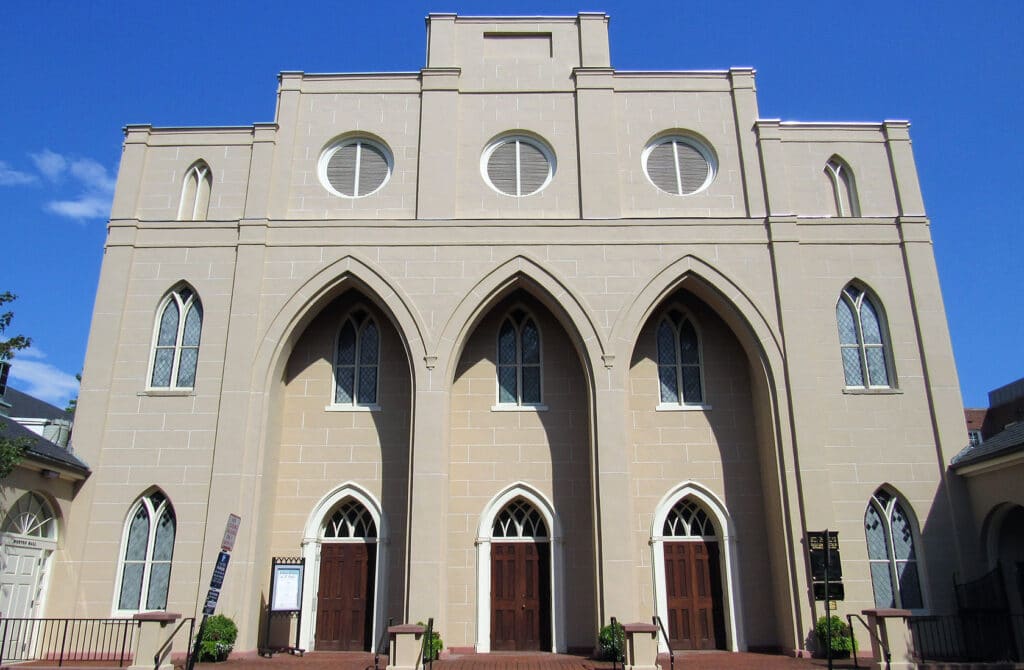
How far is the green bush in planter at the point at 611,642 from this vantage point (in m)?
14.3

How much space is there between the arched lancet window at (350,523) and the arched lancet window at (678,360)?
7.06 meters

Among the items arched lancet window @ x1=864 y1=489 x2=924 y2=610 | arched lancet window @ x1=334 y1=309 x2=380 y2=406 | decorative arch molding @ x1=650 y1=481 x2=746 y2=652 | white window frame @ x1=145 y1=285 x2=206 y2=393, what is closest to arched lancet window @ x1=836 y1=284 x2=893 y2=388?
arched lancet window @ x1=864 y1=489 x2=924 y2=610

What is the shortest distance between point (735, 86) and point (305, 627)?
15.8 metres

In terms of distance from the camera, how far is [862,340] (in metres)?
17.3

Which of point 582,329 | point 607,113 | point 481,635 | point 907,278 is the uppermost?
point 607,113

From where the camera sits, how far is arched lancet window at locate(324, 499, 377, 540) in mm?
17094

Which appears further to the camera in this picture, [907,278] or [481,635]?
[907,278]

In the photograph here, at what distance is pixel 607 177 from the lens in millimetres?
18219

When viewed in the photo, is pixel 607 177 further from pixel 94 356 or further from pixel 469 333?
pixel 94 356

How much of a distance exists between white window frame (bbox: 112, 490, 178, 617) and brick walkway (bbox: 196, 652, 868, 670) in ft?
7.23

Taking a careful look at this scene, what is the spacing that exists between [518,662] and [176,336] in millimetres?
10033

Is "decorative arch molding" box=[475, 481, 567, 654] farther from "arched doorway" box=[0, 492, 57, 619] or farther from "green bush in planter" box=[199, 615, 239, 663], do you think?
"arched doorway" box=[0, 492, 57, 619]

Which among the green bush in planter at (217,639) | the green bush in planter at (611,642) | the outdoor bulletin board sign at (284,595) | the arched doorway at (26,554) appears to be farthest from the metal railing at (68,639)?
the green bush in planter at (611,642)

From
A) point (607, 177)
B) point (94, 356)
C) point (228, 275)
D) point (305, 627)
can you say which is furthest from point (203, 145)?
point (305, 627)
